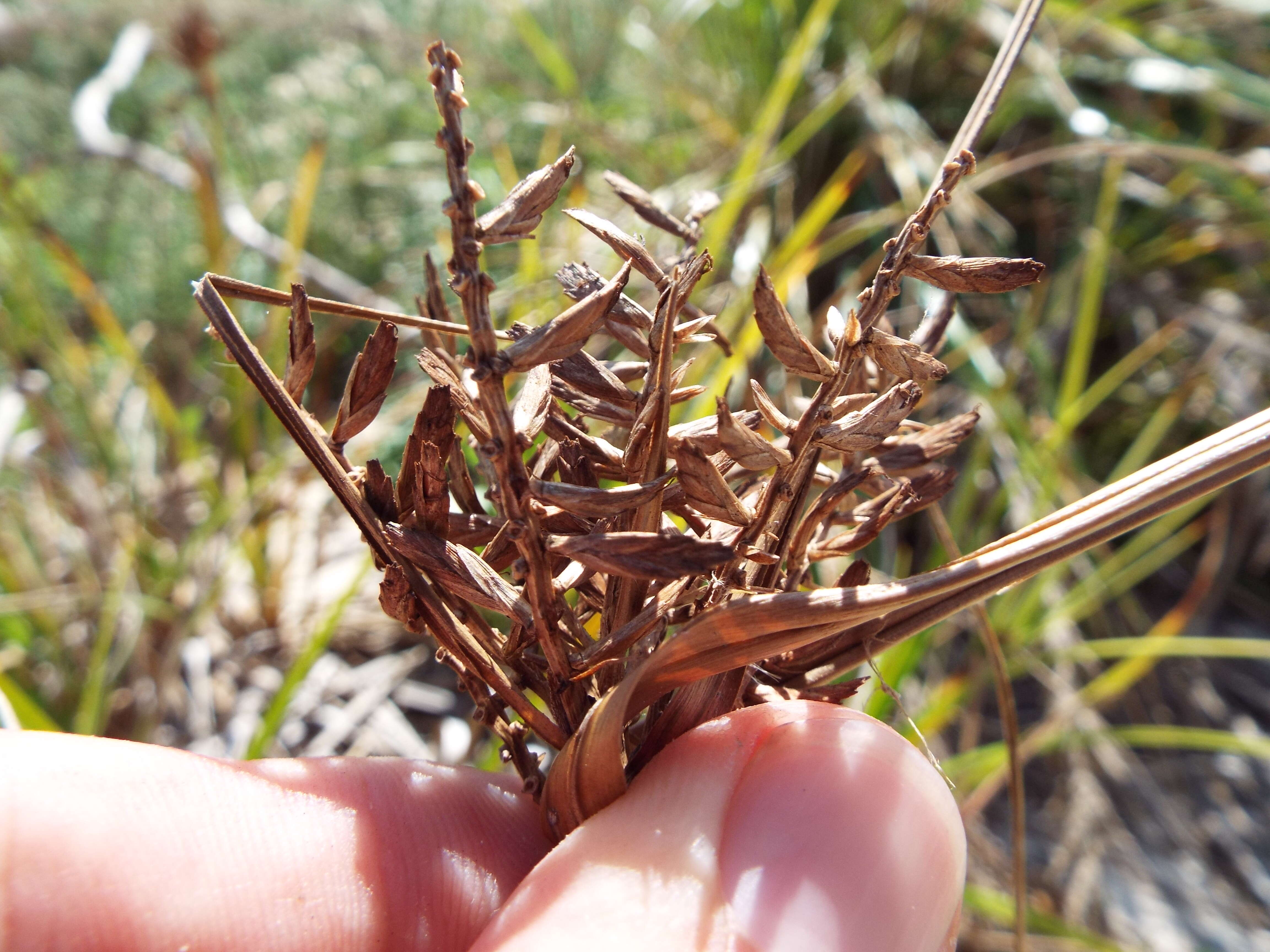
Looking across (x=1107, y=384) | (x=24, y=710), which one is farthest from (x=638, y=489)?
(x=1107, y=384)

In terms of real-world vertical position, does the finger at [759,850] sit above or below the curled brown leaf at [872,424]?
below

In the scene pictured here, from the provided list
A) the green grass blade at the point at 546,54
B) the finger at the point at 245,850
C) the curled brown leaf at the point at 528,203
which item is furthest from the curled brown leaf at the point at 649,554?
the green grass blade at the point at 546,54

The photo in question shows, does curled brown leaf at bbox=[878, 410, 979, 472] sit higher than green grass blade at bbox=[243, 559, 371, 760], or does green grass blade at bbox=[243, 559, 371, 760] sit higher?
curled brown leaf at bbox=[878, 410, 979, 472]

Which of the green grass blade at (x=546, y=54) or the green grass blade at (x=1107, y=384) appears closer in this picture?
the green grass blade at (x=1107, y=384)

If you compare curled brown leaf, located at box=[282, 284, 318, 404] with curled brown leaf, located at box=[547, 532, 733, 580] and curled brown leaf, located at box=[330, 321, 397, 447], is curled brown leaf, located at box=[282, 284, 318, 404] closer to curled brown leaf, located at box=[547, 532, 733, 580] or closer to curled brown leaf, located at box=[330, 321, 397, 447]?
curled brown leaf, located at box=[330, 321, 397, 447]

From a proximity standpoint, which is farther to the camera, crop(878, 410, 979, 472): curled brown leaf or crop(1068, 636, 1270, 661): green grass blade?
crop(1068, 636, 1270, 661): green grass blade

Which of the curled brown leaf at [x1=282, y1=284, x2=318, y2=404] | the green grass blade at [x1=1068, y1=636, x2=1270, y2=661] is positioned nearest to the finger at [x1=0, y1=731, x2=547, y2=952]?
the curled brown leaf at [x1=282, y1=284, x2=318, y2=404]

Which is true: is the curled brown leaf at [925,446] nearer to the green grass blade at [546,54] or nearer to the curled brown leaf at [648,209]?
the curled brown leaf at [648,209]

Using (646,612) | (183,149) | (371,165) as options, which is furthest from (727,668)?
(371,165)
